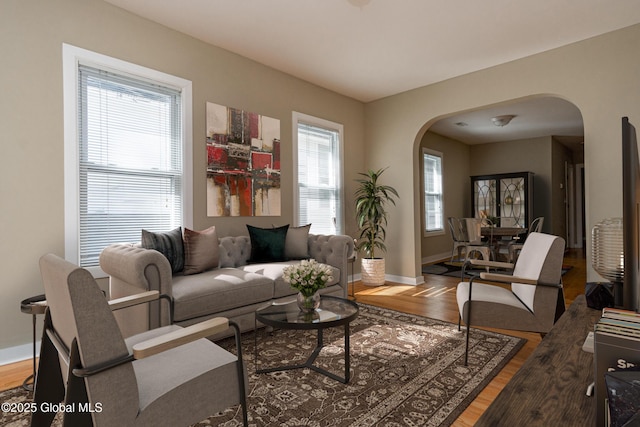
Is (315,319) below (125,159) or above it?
below

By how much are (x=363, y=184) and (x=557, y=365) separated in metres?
4.65

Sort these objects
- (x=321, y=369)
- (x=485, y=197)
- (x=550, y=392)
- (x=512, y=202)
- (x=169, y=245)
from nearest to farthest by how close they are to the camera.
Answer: (x=550, y=392)
(x=321, y=369)
(x=169, y=245)
(x=512, y=202)
(x=485, y=197)

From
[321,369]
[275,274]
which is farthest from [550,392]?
[275,274]

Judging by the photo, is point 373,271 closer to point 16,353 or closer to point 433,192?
point 433,192

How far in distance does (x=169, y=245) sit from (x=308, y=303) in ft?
4.86

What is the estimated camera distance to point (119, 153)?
10.4 feet

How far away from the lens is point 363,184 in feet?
18.4

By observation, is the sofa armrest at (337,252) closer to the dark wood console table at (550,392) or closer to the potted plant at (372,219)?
the potted plant at (372,219)

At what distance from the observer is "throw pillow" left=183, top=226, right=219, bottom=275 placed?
3150 millimetres

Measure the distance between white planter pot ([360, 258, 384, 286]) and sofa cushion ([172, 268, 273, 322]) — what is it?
228 cm

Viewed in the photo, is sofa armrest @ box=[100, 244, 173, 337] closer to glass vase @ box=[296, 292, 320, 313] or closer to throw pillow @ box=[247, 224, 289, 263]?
glass vase @ box=[296, 292, 320, 313]

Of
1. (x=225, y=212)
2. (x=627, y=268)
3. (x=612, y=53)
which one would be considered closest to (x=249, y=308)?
(x=225, y=212)

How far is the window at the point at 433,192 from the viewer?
24.6ft

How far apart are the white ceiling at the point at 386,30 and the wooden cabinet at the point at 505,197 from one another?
4.24 meters
